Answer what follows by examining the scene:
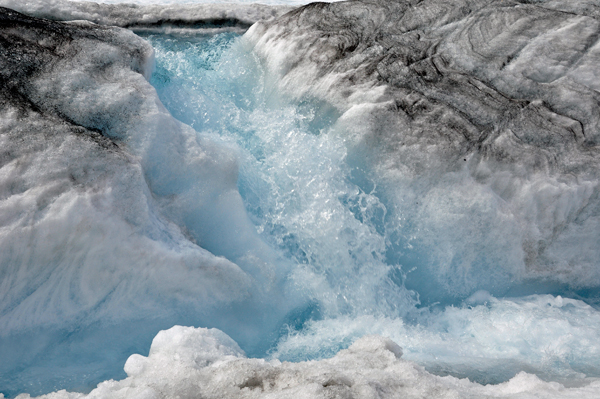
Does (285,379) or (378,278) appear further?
(378,278)

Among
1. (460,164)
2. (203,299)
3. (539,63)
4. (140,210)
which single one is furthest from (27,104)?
(539,63)

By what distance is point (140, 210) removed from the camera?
280 centimetres

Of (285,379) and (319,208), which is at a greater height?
(285,379)

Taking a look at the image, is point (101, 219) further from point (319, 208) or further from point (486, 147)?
point (486, 147)

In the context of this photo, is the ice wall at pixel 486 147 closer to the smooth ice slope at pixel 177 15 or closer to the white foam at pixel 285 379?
the white foam at pixel 285 379

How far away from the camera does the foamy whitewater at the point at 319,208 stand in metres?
2.56

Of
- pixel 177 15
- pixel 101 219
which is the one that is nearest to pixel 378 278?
pixel 101 219

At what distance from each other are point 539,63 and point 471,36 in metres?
0.66

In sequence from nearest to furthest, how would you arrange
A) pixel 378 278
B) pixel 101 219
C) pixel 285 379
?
1. pixel 285 379
2. pixel 101 219
3. pixel 378 278

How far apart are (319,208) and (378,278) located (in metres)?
0.72

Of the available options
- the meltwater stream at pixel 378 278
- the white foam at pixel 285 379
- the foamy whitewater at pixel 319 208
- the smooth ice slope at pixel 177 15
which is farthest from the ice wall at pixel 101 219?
the smooth ice slope at pixel 177 15

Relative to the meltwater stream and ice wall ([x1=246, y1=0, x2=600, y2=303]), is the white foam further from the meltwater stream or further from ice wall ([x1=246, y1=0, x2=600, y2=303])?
ice wall ([x1=246, y1=0, x2=600, y2=303])

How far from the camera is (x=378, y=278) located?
11.8 feet

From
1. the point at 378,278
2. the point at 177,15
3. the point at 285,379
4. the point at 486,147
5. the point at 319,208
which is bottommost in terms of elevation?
the point at 378,278
